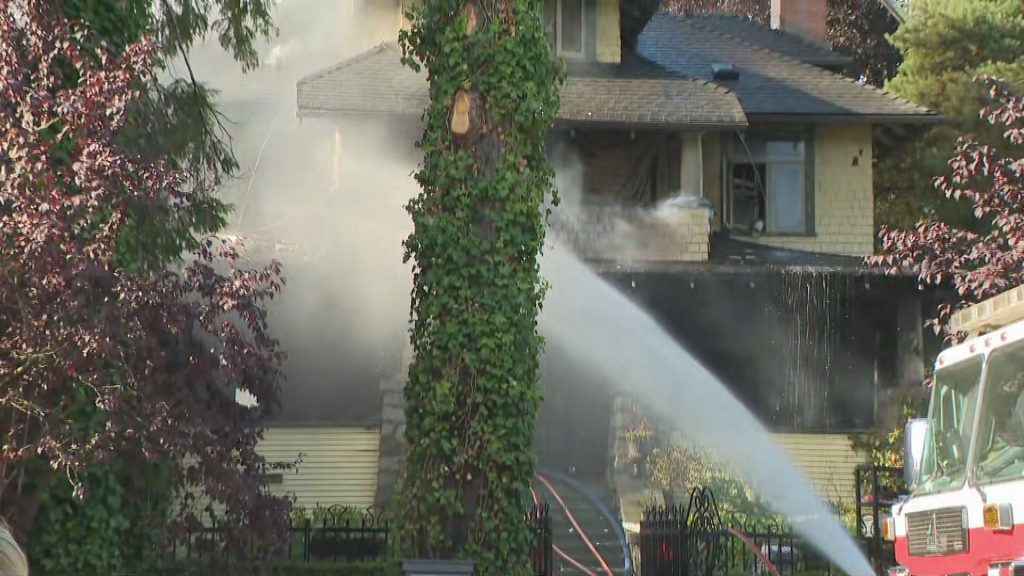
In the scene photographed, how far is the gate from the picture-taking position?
43.3 feet

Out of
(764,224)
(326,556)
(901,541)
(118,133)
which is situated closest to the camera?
(901,541)

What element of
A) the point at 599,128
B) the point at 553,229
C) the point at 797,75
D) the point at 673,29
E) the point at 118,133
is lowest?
the point at 118,133

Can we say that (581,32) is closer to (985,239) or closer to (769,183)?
(769,183)

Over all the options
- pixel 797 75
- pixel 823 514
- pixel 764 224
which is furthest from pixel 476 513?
pixel 797 75

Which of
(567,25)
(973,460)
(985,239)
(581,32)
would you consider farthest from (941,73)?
(973,460)

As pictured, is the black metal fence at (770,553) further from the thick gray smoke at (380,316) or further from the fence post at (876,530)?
the thick gray smoke at (380,316)

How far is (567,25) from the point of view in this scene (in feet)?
71.9

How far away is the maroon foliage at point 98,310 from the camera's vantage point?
9.25m

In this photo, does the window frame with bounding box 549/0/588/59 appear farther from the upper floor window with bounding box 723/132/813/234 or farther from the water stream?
the water stream

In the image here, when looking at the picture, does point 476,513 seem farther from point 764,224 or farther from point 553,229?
point 764,224

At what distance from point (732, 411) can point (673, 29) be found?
9.06 meters

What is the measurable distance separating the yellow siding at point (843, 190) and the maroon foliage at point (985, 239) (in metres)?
7.77

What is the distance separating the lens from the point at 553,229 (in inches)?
784

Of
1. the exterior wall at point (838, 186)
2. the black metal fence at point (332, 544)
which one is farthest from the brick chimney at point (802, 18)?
the black metal fence at point (332, 544)
